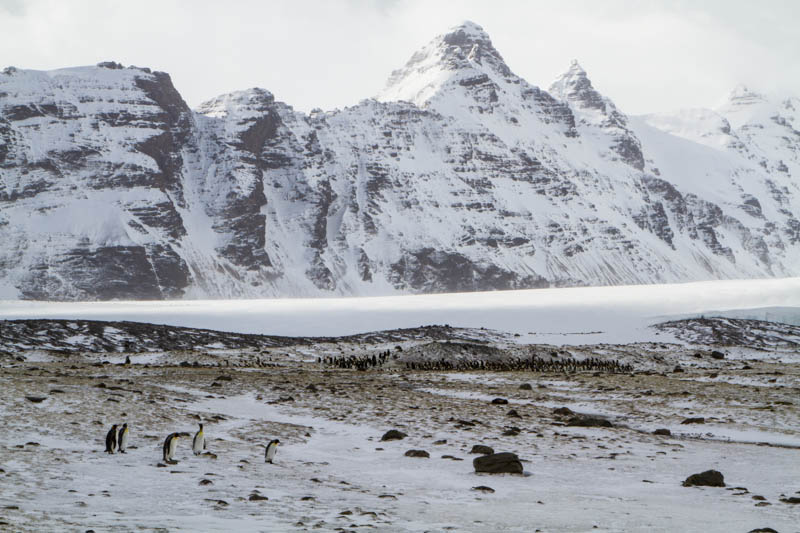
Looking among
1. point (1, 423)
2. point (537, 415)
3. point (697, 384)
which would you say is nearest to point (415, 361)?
point (697, 384)

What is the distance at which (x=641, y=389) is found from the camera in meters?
42.6

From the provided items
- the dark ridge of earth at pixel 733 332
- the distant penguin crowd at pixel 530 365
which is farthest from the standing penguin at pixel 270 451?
the dark ridge of earth at pixel 733 332

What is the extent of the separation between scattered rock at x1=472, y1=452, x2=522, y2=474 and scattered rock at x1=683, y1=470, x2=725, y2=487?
12.8 feet

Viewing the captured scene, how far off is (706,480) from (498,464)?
473 cm

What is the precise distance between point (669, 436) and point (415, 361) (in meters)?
43.7

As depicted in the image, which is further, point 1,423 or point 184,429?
point 184,429

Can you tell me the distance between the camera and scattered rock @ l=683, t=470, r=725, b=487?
1962 centimetres

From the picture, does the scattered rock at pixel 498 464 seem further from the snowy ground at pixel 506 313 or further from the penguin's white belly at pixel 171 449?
the snowy ground at pixel 506 313

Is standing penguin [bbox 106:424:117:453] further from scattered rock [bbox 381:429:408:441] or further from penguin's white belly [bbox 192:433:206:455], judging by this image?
scattered rock [bbox 381:429:408:441]

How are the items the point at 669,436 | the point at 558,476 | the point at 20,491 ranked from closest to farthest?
1. the point at 20,491
2. the point at 558,476
3. the point at 669,436

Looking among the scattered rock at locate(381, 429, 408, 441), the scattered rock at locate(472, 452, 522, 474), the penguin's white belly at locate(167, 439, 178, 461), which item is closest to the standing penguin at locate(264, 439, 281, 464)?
the penguin's white belly at locate(167, 439, 178, 461)

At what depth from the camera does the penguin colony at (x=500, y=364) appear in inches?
2625

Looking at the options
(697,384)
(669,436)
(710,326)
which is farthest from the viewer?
(710,326)

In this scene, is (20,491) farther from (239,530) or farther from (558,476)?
(558,476)
